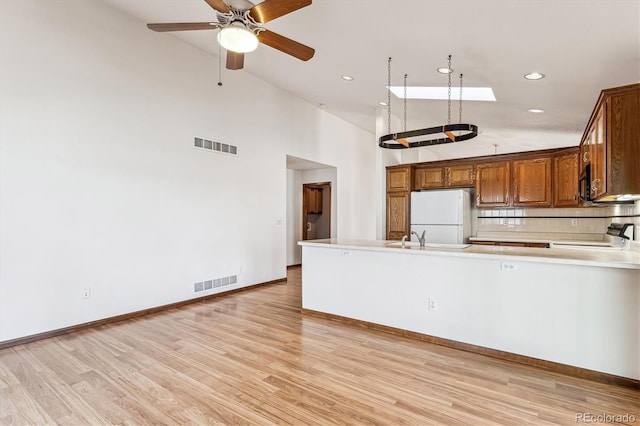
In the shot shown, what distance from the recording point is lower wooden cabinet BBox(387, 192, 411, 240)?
20.0 ft

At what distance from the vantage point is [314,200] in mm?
8250

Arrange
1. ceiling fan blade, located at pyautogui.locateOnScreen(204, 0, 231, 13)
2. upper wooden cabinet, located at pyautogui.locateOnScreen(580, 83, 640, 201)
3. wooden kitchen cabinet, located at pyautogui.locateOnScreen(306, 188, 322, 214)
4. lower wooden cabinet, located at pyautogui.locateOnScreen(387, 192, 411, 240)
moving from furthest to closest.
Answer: wooden kitchen cabinet, located at pyautogui.locateOnScreen(306, 188, 322, 214), lower wooden cabinet, located at pyautogui.locateOnScreen(387, 192, 411, 240), upper wooden cabinet, located at pyautogui.locateOnScreen(580, 83, 640, 201), ceiling fan blade, located at pyautogui.locateOnScreen(204, 0, 231, 13)

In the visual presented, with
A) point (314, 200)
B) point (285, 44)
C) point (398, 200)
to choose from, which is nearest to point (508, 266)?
point (285, 44)

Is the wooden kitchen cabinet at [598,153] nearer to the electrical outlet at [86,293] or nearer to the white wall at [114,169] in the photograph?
the white wall at [114,169]

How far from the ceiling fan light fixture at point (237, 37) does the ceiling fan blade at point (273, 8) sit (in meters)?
0.13

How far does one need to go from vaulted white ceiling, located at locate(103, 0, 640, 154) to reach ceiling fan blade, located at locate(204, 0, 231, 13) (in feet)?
3.37

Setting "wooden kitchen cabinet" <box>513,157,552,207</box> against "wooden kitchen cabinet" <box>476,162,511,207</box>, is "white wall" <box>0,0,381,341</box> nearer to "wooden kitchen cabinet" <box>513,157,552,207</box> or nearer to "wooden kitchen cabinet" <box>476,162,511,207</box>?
"wooden kitchen cabinet" <box>476,162,511,207</box>

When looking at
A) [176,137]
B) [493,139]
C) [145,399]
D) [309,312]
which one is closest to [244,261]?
[309,312]

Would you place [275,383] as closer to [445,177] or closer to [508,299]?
[508,299]

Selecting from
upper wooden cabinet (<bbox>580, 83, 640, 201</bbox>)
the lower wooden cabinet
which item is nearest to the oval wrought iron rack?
upper wooden cabinet (<bbox>580, 83, 640, 201</bbox>)

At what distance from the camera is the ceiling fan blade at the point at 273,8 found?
7.66ft

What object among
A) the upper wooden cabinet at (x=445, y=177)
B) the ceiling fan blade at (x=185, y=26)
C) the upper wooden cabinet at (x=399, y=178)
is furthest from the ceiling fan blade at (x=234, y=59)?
the upper wooden cabinet at (x=445, y=177)

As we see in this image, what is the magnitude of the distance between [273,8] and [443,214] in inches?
167

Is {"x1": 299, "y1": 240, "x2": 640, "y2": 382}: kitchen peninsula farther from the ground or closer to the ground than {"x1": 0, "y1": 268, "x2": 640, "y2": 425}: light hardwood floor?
farther from the ground
